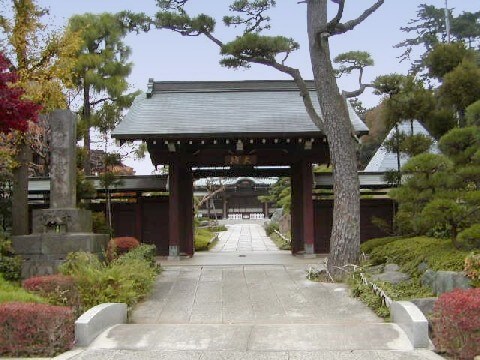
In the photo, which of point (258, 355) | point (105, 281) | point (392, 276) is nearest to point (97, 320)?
point (105, 281)

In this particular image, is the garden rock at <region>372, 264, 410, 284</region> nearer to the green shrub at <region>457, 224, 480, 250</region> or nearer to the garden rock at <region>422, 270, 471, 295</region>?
the garden rock at <region>422, 270, 471, 295</region>

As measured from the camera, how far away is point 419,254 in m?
10.3

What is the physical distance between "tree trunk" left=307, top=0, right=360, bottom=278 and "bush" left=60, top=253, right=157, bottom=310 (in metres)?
4.20

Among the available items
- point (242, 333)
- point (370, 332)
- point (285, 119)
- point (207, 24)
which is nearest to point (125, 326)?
point (242, 333)

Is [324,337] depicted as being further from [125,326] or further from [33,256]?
[33,256]

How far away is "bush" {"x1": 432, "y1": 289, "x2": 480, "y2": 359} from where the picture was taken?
19.0 feet

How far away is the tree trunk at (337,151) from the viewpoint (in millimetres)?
11328

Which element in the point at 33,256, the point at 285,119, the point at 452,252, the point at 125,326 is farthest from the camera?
the point at 285,119

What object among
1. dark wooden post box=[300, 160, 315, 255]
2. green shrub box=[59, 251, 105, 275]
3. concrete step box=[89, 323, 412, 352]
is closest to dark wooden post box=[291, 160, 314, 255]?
dark wooden post box=[300, 160, 315, 255]

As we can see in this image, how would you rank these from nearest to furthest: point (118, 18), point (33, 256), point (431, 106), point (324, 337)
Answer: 1. point (324, 337)
2. point (33, 256)
3. point (431, 106)
4. point (118, 18)

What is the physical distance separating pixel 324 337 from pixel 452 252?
12.2 feet

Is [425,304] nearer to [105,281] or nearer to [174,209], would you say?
[105,281]

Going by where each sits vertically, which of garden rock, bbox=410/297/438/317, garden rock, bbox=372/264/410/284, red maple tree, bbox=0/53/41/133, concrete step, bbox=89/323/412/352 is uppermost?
red maple tree, bbox=0/53/41/133

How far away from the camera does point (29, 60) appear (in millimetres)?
13211
